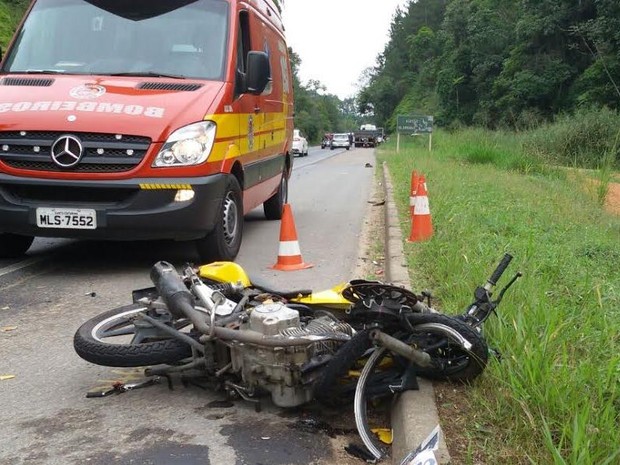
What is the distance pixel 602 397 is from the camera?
2623 mm

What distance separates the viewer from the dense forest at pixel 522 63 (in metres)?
33.1

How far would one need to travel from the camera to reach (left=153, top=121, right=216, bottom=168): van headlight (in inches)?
207

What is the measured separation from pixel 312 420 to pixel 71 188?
3.10m

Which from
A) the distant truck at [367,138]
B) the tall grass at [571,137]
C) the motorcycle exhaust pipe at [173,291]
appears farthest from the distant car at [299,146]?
the motorcycle exhaust pipe at [173,291]

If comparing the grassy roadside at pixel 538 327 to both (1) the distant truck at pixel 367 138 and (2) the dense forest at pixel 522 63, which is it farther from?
(1) the distant truck at pixel 367 138

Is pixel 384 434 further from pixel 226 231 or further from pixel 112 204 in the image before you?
pixel 226 231

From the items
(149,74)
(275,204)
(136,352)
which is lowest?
(275,204)

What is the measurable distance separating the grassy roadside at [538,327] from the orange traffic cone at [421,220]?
169 mm

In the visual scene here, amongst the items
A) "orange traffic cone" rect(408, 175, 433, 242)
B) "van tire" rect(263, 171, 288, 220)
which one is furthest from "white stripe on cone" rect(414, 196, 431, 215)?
"van tire" rect(263, 171, 288, 220)

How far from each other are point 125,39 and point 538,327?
4.49m

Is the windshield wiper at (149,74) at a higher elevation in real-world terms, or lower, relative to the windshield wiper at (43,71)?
lower

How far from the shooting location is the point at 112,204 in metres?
5.27

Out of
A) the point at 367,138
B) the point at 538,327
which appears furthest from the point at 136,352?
the point at 367,138

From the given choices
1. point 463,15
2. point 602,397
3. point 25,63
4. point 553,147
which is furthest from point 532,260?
point 463,15
